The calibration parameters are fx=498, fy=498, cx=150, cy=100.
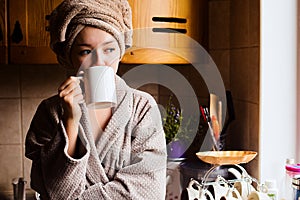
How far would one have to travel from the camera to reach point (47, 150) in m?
1.12

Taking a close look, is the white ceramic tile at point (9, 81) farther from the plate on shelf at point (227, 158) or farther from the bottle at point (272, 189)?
the bottle at point (272, 189)

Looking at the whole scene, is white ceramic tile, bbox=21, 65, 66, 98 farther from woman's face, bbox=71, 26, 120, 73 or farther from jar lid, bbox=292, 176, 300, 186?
jar lid, bbox=292, 176, 300, 186

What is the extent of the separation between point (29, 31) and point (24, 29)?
2 cm

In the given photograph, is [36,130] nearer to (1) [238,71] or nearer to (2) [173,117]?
(2) [173,117]

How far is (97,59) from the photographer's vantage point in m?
1.12

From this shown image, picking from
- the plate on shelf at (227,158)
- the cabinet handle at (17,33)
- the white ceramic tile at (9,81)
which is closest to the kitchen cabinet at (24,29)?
the cabinet handle at (17,33)

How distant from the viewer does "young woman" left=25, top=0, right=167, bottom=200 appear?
110cm

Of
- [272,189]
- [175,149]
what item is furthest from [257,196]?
[175,149]

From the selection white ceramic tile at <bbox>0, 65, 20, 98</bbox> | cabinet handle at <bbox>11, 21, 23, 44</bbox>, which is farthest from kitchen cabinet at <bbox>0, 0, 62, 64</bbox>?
white ceramic tile at <bbox>0, 65, 20, 98</bbox>

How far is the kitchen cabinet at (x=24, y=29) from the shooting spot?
149 cm

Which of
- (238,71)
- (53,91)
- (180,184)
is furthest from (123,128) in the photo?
(53,91)

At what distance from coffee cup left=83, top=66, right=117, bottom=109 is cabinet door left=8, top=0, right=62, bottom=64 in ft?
1.54

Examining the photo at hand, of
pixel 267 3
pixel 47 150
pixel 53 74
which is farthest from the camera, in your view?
pixel 53 74

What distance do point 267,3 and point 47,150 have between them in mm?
771
